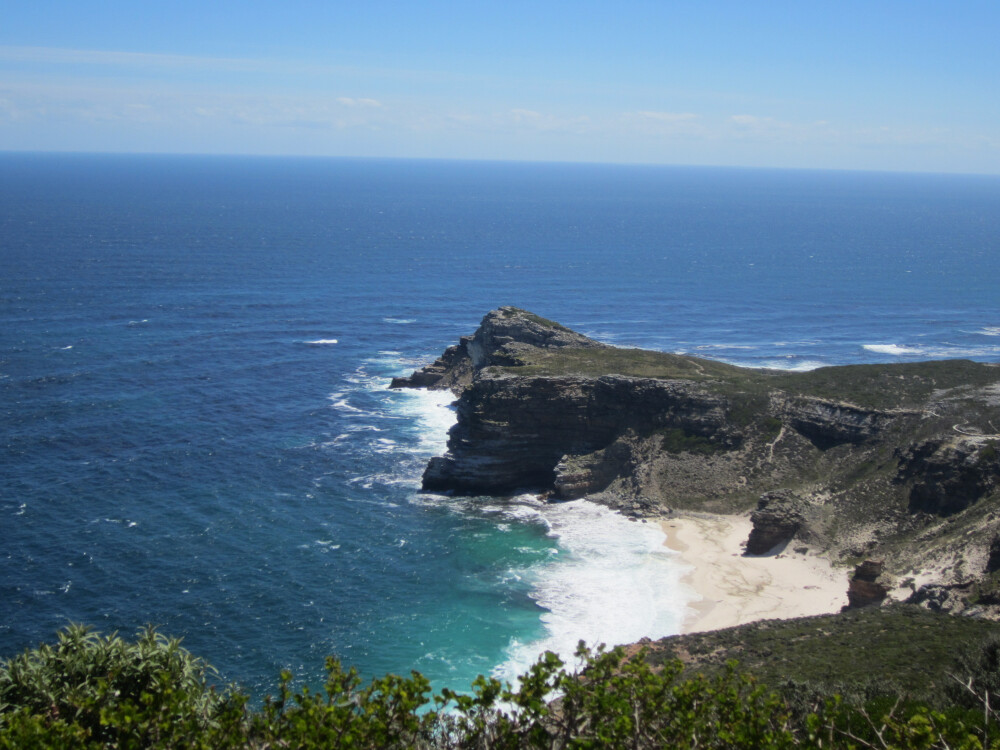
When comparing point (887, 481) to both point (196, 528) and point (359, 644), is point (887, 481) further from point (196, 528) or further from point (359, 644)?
point (196, 528)

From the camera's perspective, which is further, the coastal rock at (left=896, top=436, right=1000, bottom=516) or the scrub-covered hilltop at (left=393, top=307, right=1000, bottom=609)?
the scrub-covered hilltop at (left=393, top=307, right=1000, bottom=609)

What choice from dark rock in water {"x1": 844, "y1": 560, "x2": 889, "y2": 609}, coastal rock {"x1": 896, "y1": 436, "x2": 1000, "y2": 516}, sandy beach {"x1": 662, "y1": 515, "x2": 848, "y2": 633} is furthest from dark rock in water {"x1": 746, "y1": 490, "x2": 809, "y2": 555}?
coastal rock {"x1": 896, "y1": 436, "x2": 1000, "y2": 516}

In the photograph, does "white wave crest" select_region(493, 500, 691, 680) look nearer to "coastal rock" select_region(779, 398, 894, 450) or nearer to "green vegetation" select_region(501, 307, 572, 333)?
"coastal rock" select_region(779, 398, 894, 450)

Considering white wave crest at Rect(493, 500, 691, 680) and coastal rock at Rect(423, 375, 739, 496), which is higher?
coastal rock at Rect(423, 375, 739, 496)

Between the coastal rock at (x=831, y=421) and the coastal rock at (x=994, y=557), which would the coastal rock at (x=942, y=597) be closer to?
the coastal rock at (x=994, y=557)

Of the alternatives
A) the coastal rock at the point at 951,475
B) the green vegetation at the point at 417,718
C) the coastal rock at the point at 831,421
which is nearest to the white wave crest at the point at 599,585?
the coastal rock at the point at 831,421

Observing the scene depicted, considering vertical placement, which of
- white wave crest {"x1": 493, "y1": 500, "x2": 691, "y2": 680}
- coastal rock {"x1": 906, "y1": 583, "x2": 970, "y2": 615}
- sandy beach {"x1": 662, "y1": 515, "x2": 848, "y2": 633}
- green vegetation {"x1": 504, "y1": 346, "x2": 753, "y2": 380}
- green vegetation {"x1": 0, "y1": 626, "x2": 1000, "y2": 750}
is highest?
green vegetation {"x1": 0, "y1": 626, "x2": 1000, "y2": 750}

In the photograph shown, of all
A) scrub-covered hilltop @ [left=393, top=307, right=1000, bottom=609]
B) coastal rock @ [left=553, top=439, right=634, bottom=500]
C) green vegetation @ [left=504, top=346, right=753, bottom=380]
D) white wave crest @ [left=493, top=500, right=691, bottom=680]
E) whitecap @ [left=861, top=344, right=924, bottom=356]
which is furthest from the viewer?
whitecap @ [left=861, top=344, right=924, bottom=356]

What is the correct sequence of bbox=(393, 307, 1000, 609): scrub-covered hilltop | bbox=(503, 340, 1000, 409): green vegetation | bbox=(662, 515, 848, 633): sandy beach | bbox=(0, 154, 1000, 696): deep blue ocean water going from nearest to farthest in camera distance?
bbox=(0, 154, 1000, 696): deep blue ocean water → bbox=(662, 515, 848, 633): sandy beach → bbox=(393, 307, 1000, 609): scrub-covered hilltop → bbox=(503, 340, 1000, 409): green vegetation
